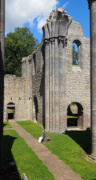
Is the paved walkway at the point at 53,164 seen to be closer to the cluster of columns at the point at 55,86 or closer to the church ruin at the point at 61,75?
the cluster of columns at the point at 55,86

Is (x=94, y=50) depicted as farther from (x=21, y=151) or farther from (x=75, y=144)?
(x=21, y=151)

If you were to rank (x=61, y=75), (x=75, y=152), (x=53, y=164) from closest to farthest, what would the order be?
(x=53, y=164), (x=75, y=152), (x=61, y=75)

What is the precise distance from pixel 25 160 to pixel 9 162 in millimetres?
783

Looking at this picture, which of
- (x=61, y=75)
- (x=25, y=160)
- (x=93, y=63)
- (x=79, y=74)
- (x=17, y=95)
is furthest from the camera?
(x=17, y=95)

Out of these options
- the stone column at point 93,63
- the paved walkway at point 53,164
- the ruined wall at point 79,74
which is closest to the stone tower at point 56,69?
the ruined wall at point 79,74

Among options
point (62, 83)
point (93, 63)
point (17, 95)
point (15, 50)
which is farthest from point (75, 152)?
point (15, 50)

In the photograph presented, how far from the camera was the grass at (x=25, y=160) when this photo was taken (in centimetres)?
685

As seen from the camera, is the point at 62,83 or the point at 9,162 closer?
the point at 9,162

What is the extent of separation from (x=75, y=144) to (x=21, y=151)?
349 cm

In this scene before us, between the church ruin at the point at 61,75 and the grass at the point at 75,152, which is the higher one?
the church ruin at the point at 61,75

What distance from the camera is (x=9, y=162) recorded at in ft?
26.2

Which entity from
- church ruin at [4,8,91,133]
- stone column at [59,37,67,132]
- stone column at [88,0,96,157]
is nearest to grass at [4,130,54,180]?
stone column at [88,0,96,157]

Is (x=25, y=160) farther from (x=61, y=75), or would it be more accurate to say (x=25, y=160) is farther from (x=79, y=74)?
(x=79, y=74)

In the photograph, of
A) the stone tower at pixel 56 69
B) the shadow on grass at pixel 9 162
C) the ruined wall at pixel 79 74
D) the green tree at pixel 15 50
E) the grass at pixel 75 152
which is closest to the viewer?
the shadow on grass at pixel 9 162
